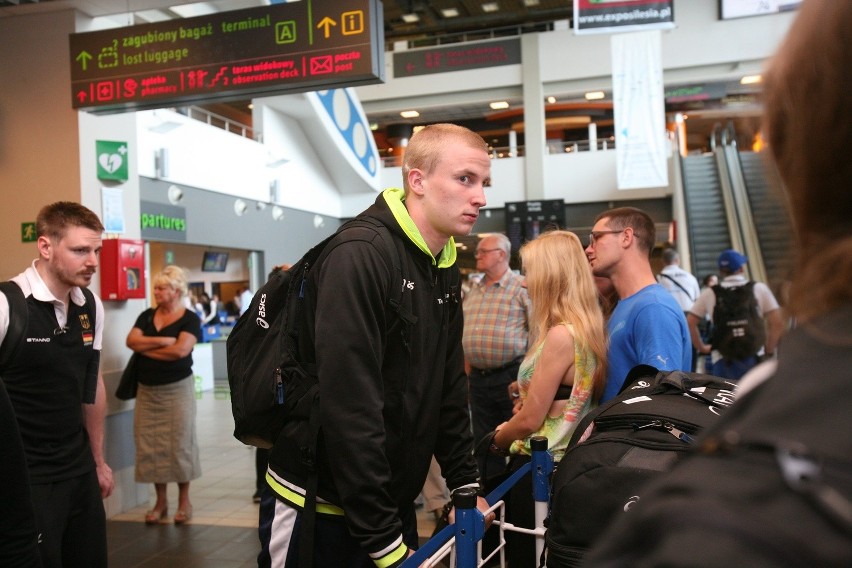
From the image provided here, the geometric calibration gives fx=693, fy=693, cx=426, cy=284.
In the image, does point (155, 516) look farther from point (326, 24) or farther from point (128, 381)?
point (326, 24)

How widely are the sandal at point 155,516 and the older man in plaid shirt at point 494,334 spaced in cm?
256

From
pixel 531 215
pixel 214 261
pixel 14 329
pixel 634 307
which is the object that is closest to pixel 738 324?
pixel 634 307

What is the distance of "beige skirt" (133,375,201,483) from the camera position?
543cm

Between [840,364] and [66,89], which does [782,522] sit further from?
[66,89]

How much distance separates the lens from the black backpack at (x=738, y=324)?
219 inches

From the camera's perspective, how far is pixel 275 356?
185 centimetres

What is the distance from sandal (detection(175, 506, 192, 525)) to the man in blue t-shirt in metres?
3.90

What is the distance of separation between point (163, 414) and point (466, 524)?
4311mm

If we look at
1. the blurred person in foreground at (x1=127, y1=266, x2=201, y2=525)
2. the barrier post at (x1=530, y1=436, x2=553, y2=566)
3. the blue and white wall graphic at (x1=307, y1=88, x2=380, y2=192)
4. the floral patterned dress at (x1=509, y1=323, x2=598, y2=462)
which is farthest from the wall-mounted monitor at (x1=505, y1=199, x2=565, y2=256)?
the barrier post at (x1=530, y1=436, x2=553, y2=566)

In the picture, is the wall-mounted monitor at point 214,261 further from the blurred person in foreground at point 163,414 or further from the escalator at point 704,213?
the blurred person in foreground at point 163,414

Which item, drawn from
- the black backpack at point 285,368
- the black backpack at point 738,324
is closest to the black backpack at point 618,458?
the black backpack at point 285,368

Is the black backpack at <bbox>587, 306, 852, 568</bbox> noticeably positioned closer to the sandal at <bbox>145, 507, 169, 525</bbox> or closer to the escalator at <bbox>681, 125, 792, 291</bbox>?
the sandal at <bbox>145, 507, 169, 525</bbox>

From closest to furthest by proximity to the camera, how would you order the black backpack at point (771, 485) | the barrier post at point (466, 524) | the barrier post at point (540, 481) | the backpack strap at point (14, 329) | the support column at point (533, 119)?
the black backpack at point (771, 485)
the barrier post at point (466, 524)
the barrier post at point (540, 481)
the backpack strap at point (14, 329)
the support column at point (533, 119)

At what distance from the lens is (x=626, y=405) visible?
1.67 metres
